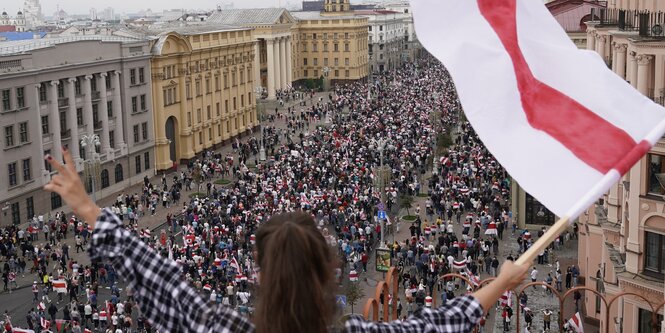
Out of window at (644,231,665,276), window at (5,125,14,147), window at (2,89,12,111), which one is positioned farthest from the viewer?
window at (5,125,14,147)

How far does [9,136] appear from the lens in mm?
44094

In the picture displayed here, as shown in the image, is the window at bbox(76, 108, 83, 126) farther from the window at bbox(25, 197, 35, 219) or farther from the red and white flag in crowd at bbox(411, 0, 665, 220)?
the red and white flag in crowd at bbox(411, 0, 665, 220)

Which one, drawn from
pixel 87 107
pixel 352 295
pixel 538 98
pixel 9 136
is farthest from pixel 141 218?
pixel 538 98

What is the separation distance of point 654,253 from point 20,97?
34341 millimetres

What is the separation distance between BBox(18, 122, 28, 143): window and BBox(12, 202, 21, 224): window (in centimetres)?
360

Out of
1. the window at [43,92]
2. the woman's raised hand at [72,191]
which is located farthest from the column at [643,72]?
the window at [43,92]

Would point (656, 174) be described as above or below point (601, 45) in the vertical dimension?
below

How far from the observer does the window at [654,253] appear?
21484 millimetres

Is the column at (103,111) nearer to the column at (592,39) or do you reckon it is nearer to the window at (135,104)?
the window at (135,104)

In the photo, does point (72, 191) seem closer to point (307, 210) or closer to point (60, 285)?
point (60, 285)

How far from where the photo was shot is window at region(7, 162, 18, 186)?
43750mm

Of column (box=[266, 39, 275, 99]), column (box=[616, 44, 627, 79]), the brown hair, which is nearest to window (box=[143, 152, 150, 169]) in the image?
column (box=[616, 44, 627, 79])

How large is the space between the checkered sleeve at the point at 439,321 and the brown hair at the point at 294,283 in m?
0.35

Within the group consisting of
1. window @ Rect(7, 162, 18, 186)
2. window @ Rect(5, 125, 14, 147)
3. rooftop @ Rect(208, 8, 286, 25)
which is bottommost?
window @ Rect(7, 162, 18, 186)
